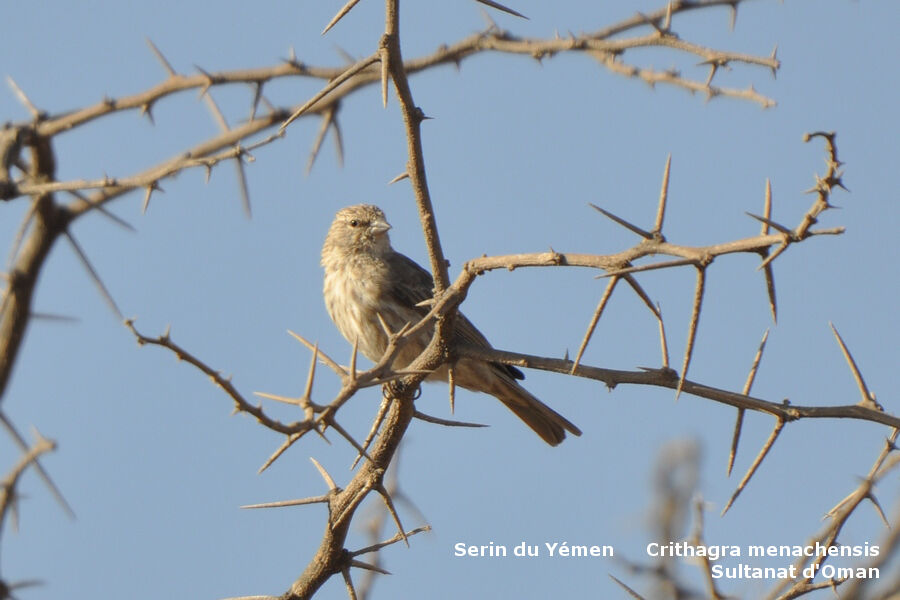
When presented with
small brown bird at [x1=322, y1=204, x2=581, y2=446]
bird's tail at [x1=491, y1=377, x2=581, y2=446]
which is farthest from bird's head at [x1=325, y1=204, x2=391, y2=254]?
bird's tail at [x1=491, y1=377, x2=581, y2=446]

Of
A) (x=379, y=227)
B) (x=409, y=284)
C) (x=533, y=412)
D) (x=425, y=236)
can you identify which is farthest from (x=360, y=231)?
(x=425, y=236)

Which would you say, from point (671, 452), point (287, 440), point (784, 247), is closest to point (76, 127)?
point (287, 440)

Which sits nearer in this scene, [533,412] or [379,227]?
[533,412]

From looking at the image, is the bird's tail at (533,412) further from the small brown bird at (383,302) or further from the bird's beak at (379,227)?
the bird's beak at (379,227)

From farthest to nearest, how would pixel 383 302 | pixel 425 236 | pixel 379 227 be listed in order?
pixel 379 227, pixel 383 302, pixel 425 236

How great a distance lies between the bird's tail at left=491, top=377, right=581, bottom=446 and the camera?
6.45 metres

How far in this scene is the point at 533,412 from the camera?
6668 mm

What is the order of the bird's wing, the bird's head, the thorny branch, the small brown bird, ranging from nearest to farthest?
the thorny branch, the small brown bird, the bird's wing, the bird's head

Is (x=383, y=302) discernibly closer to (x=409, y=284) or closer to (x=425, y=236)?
(x=409, y=284)

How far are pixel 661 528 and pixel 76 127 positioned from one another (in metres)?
3.83

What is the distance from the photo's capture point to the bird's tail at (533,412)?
254 inches

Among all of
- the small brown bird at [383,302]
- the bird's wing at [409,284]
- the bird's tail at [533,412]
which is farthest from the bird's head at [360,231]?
the bird's tail at [533,412]

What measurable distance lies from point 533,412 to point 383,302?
3.72 feet

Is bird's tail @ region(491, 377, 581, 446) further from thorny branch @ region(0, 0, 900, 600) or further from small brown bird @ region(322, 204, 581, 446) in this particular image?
thorny branch @ region(0, 0, 900, 600)
